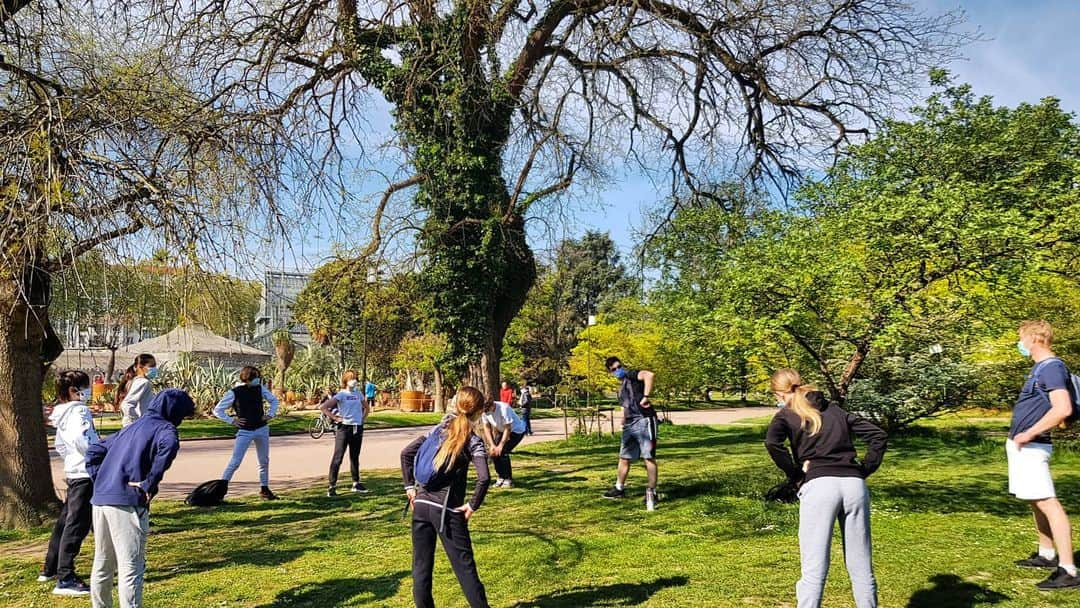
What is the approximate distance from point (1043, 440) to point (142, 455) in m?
6.22

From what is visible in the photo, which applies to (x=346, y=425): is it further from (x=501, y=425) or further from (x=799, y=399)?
(x=799, y=399)

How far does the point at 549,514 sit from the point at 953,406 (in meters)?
13.7

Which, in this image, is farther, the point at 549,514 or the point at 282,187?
the point at 549,514

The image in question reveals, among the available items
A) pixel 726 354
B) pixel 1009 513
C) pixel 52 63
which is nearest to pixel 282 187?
pixel 52 63

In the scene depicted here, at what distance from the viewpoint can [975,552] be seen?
6250 mm

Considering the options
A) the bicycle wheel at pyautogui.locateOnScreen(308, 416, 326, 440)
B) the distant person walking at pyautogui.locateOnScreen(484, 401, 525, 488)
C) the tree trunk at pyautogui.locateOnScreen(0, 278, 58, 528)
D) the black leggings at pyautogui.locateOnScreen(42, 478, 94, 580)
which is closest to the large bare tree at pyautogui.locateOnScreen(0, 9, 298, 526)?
the tree trunk at pyautogui.locateOnScreen(0, 278, 58, 528)

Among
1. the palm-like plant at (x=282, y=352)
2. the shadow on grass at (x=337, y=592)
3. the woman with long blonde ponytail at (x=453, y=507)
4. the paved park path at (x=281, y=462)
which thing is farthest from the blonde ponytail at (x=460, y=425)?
the palm-like plant at (x=282, y=352)

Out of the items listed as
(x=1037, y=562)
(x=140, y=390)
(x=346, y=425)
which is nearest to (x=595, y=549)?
(x=1037, y=562)

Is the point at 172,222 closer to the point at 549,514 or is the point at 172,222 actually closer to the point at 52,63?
the point at 52,63

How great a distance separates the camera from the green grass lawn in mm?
5367

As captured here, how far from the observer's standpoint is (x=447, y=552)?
4.57 m

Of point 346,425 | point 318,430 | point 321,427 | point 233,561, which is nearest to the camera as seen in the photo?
point 233,561

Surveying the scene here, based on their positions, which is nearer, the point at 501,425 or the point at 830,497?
the point at 830,497

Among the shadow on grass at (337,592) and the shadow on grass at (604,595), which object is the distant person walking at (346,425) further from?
the shadow on grass at (604,595)
